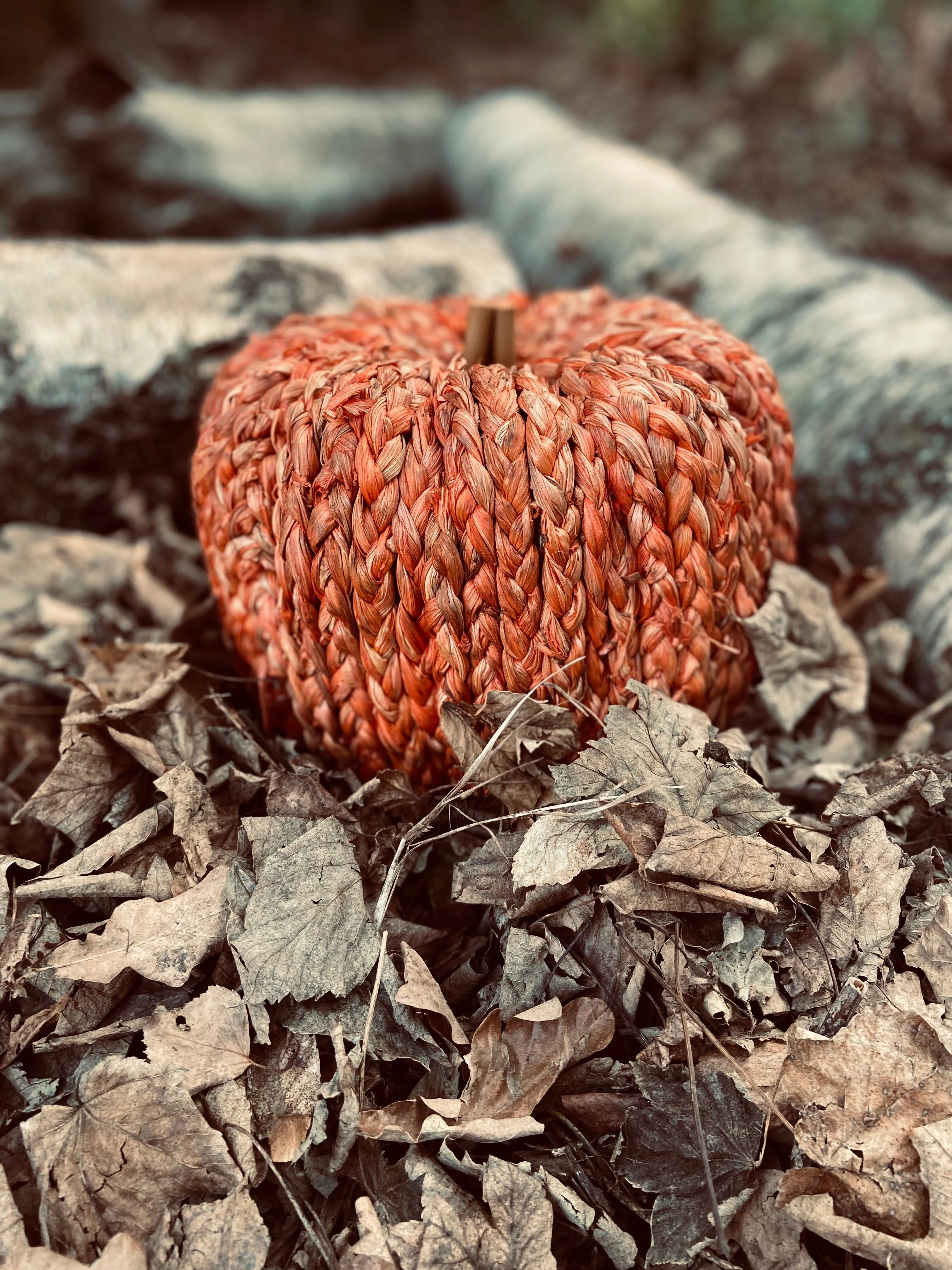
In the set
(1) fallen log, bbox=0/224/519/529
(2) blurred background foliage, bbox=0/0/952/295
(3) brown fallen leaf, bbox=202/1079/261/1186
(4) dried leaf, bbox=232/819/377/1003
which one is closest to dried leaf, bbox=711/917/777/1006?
(4) dried leaf, bbox=232/819/377/1003

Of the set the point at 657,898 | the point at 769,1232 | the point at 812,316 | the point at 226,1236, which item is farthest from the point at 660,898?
the point at 812,316

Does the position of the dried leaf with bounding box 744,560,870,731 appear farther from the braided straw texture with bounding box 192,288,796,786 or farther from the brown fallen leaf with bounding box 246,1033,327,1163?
the brown fallen leaf with bounding box 246,1033,327,1163

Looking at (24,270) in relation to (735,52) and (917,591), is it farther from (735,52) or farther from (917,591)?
(735,52)

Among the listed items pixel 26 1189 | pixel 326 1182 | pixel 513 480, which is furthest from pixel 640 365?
pixel 26 1189

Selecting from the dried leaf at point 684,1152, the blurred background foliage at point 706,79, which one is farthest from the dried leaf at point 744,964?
the blurred background foliage at point 706,79

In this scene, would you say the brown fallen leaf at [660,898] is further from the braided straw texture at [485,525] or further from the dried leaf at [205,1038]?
the dried leaf at [205,1038]

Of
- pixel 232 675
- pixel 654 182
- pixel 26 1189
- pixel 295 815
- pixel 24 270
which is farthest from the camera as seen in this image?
pixel 654 182
